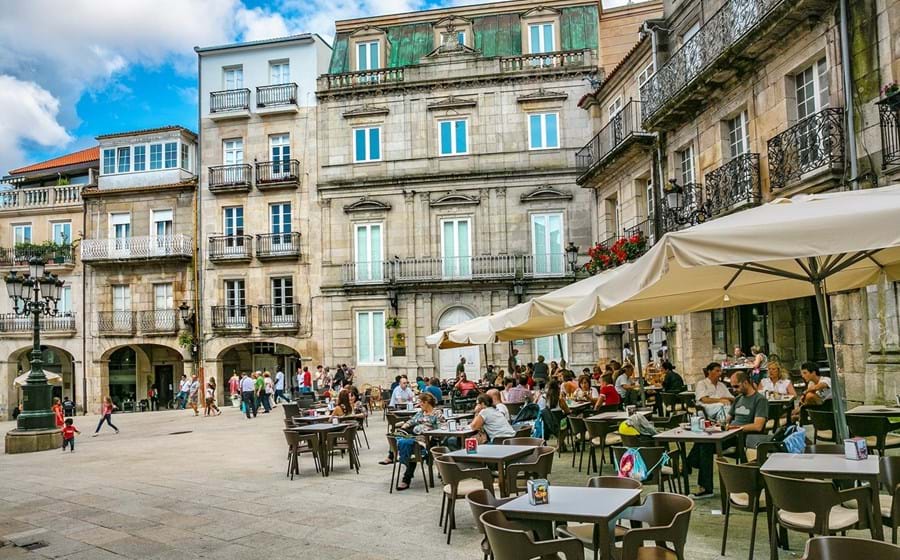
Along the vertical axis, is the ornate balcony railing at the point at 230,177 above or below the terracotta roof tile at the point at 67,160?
below

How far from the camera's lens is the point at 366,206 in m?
28.9

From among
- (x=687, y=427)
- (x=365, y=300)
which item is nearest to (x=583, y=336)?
(x=365, y=300)

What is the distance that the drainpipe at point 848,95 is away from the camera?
11.6 m

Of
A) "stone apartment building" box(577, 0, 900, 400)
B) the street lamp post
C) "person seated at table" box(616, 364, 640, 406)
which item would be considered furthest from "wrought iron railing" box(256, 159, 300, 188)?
"person seated at table" box(616, 364, 640, 406)

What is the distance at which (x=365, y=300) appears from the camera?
28.6 m

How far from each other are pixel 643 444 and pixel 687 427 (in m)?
0.78

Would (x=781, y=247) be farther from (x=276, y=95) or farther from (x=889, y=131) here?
(x=276, y=95)

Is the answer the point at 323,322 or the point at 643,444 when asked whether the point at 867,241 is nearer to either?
the point at 643,444

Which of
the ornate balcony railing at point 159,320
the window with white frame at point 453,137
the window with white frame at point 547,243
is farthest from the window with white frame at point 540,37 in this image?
the ornate balcony railing at point 159,320

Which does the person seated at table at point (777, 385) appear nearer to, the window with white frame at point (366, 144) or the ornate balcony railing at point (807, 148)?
the ornate balcony railing at point (807, 148)

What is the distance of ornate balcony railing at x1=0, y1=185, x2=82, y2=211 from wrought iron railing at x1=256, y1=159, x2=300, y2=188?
9.18 m

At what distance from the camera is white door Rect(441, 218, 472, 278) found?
27.9 meters

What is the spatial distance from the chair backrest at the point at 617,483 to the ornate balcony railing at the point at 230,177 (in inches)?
1048

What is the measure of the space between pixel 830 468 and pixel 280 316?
25778mm
